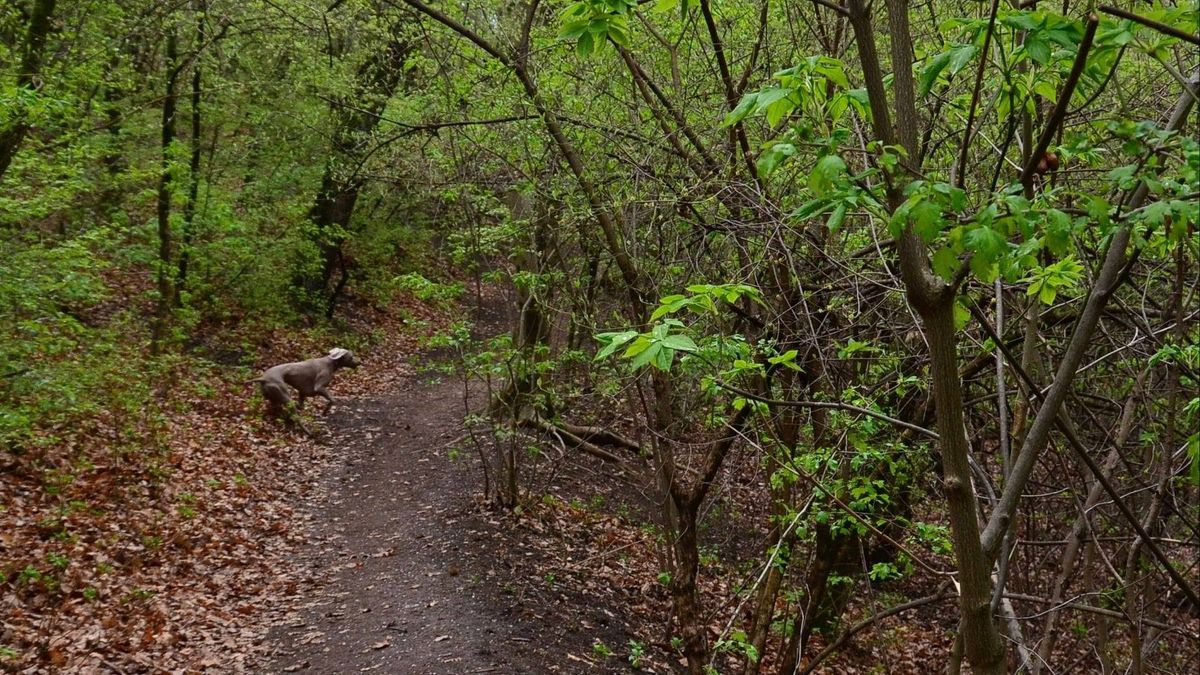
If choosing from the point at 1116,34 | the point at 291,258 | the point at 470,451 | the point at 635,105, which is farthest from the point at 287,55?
the point at 1116,34

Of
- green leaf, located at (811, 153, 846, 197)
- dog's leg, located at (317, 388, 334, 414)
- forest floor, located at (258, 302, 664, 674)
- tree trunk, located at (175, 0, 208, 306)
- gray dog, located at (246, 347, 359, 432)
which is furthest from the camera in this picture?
dog's leg, located at (317, 388, 334, 414)

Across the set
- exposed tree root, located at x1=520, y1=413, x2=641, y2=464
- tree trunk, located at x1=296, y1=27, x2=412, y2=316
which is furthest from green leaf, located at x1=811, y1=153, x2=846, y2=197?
tree trunk, located at x1=296, y1=27, x2=412, y2=316

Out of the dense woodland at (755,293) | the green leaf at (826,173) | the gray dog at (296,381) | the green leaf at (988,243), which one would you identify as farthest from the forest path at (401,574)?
the green leaf at (988,243)

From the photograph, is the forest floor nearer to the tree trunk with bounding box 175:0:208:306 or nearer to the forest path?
the forest path

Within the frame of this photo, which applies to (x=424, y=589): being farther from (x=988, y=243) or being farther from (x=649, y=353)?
(x=988, y=243)

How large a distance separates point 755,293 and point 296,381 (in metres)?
11.0

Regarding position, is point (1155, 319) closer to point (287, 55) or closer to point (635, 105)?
point (635, 105)

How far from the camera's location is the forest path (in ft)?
21.9

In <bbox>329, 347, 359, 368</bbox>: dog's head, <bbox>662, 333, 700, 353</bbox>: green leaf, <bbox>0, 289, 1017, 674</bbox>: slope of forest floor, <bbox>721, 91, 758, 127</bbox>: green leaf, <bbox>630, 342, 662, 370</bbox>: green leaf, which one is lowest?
<bbox>0, 289, 1017, 674</bbox>: slope of forest floor

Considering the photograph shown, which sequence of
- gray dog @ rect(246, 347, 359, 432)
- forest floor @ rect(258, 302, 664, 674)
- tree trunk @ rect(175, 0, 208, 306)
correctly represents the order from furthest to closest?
tree trunk @ rect(175, 0, 208, 306) → gray dog @ rect(246, 347, 359, 432) → forest floor @ rect(258, 302, 664, 674)

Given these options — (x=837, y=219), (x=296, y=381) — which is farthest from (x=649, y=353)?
(x=296, y=381)

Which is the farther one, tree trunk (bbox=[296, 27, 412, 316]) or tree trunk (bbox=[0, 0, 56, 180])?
tree trunk (bbox=[296, 27, 412, 316])

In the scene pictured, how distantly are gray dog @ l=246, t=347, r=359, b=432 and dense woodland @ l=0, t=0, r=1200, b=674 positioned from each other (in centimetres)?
41

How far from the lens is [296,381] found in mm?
12844
